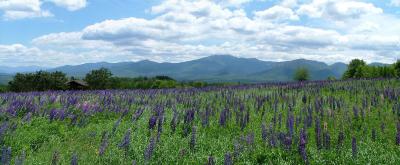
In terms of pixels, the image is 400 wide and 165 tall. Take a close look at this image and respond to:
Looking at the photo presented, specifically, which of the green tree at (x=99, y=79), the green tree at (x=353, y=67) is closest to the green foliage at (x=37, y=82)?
the green tree at (x=99, y=79)

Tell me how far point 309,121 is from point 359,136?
1.49 metres

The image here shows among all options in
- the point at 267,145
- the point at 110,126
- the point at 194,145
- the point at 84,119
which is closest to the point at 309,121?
the point at 267,145

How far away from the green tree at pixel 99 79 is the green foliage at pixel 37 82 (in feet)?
13.1

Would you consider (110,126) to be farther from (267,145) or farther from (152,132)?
(267,145)

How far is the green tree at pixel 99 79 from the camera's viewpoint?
57500 millimetres

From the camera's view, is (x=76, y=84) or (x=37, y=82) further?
A: (x=76, y=84)

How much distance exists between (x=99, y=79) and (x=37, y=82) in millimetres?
8780

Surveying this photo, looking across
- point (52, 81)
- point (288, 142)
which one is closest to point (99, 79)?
point (52, 81)

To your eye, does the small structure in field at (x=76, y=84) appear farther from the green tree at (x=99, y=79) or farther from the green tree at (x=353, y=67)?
the green tree at (x=353, y=67)

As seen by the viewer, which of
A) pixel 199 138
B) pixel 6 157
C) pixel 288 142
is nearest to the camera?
pixel 6 157

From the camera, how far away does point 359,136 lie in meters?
9.56

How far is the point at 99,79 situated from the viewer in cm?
5775

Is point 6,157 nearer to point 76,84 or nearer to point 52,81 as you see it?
point 52,81

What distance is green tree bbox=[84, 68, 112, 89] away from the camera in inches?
2264
